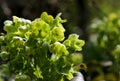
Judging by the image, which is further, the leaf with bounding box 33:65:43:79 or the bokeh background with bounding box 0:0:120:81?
the bokeh background with bounding box 0:0:120:81

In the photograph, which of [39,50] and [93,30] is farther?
[93,30]

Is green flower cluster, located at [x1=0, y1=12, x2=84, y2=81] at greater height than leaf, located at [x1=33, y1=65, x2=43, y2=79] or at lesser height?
greater

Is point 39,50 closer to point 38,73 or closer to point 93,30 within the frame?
point 38,73

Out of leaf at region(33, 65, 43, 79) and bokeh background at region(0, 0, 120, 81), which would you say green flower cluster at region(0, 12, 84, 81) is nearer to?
leaf at region(33, 65, 43, 79)

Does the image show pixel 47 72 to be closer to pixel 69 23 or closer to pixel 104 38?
pixel 104 38

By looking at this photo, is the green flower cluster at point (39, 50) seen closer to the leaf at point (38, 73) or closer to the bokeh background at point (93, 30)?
the leaf at point (38, 73)

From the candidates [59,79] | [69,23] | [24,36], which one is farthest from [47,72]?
[69,23]

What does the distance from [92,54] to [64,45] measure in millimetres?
1673

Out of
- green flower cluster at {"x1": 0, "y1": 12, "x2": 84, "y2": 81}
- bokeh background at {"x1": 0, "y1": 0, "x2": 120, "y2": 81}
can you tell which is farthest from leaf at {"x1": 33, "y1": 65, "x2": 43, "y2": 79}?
bokeh background at {"x1": 0, "y1": 0, "x2": 120, "y2": 81}

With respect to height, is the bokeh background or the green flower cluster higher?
the bokeh background

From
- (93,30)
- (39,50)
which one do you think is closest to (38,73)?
(39,50)

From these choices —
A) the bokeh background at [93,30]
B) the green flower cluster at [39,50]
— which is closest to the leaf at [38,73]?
the green flower cluster at [39,50]

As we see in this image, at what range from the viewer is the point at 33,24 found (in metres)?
1.74

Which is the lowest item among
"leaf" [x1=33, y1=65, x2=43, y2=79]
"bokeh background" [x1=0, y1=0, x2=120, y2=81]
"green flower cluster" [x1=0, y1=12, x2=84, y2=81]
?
"leaf" [x1=33, y1=65, x2=43, y2=79]
